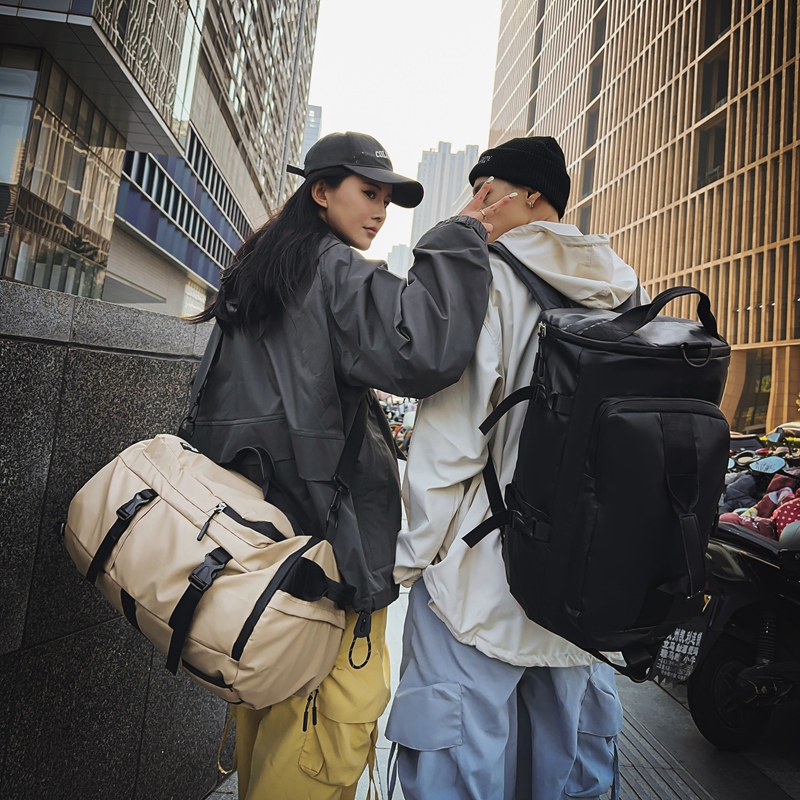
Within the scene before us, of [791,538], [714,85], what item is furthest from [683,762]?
[714,85]

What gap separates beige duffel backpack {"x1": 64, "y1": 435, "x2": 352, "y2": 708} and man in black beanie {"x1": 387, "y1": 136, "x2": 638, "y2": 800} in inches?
7.8

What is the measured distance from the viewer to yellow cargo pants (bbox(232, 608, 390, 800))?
4.52 feet

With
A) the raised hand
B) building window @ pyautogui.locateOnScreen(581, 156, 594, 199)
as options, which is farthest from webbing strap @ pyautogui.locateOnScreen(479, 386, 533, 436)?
building window @ pyautogui.locateOnScreen(581, 156, 594, 199)

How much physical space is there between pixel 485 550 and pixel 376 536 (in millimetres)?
241

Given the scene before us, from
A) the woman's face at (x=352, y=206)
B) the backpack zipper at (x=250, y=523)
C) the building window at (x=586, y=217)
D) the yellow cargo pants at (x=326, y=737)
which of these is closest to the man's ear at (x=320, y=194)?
the woman's face at (x=352, y=206)

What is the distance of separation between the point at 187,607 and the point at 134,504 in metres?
0.25

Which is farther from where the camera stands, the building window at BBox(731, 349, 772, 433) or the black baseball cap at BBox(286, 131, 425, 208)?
the building window at BBox(731, 349, 772, 433)

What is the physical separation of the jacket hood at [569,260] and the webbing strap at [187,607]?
0.88 m

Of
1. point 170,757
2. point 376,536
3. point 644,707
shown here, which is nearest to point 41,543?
point 376,536

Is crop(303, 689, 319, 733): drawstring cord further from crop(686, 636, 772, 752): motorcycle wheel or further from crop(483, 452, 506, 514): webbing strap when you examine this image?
crop(686, 636, 772, 752): motorcycle wheel

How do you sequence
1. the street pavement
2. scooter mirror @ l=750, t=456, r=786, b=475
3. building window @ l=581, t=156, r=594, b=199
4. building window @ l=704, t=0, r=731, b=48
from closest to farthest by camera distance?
the street pavement
scooter mirror @ l=750, t=456, r=786, b=475
building window @ l=704, t=0, r=731, b=48
building window @ l=581, t=156, r=594, b=199

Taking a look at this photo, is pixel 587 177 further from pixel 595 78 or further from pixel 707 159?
pixel 707 159

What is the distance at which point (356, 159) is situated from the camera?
150cm

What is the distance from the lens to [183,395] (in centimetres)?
215
